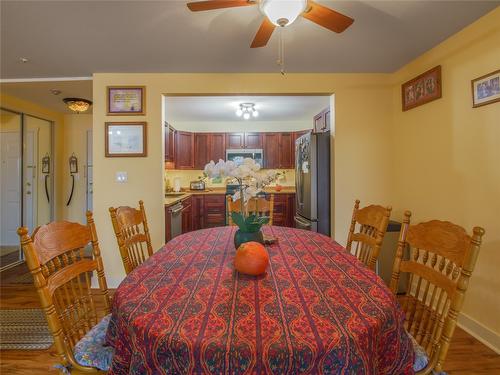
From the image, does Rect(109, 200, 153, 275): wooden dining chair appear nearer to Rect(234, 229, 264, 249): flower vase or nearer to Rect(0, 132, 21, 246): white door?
Rect(234, 229, 264, 249): flower vase

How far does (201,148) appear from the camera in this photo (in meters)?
5.29

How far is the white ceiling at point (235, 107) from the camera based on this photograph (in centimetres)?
379

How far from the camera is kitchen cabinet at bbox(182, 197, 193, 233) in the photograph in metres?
4.14

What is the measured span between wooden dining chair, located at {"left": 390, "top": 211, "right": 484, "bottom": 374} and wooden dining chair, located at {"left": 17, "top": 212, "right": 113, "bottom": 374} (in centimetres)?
121

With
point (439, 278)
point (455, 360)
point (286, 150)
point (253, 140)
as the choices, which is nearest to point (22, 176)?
point (253, 140)

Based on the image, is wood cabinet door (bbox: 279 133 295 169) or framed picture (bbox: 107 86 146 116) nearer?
framed picture (bbox: 107 86 146 116)

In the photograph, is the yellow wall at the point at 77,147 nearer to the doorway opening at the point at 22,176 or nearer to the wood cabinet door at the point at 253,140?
the doorway opening at the point at 22,176

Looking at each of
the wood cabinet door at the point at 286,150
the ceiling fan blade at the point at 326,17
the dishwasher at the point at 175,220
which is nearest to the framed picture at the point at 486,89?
the ceiling fan blade at the point at 326,17

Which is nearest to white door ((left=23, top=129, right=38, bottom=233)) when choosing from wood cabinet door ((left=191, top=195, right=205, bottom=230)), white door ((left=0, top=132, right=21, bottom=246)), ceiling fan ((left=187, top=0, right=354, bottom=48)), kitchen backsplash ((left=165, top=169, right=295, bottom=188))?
white door ((left=0, top=132, right=21, bottom=246))

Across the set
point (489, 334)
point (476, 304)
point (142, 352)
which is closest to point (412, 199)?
point (476, 304)

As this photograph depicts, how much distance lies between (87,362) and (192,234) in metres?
0.93

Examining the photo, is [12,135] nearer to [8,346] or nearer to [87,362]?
[8,346]

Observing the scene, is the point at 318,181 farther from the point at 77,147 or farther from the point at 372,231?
the point at 77,147

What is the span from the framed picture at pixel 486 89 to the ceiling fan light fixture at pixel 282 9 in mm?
1453
